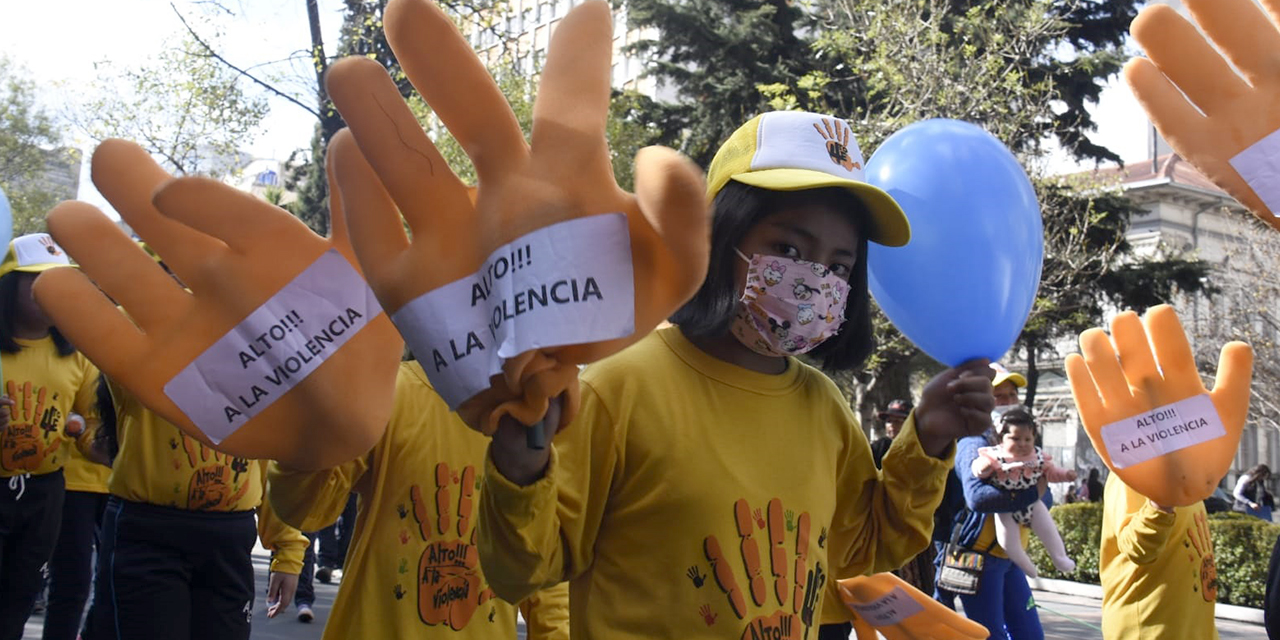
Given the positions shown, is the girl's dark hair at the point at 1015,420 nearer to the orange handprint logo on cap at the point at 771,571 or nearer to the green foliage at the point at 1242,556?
the orange handprint logo on cap at the point at 771,571

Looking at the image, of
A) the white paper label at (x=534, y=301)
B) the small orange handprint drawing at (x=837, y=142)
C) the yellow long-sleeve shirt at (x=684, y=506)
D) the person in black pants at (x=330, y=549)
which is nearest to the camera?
the white paper label at (x=534, y=301)

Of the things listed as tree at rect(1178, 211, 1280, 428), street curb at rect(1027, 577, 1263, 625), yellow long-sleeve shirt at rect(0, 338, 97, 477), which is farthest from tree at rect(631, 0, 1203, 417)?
yellow long-sleeve shirt at rect(0, 338, 97, 477)

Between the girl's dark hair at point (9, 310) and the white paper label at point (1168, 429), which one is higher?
the girl's dark hair at point (9, 310)

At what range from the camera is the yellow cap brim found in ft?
7.76

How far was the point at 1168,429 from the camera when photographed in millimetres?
4289

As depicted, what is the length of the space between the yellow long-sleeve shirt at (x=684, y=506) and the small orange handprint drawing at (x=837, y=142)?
484 millimetres

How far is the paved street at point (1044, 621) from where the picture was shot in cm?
800

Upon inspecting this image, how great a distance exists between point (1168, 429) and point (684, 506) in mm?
2730

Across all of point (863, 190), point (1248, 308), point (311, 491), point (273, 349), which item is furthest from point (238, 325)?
point (1248, 308)

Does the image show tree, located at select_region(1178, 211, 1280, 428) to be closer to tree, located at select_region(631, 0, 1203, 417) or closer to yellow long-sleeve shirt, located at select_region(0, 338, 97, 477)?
tree, located at select_region(631, 0, 1203, 417)

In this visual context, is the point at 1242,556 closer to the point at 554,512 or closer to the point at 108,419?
the point at 108,419

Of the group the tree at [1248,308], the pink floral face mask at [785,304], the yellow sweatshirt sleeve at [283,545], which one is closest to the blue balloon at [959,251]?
the pink floral face mask at [785,304]

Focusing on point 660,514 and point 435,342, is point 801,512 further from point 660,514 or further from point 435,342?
point 435,342

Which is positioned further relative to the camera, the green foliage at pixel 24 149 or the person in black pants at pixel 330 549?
the green foliage at pixel 24 149
